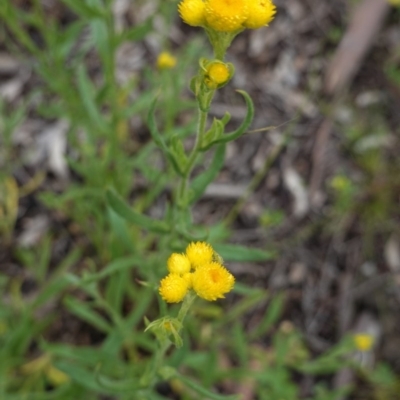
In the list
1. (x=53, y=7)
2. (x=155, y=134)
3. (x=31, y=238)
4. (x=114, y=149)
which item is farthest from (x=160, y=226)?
(x=53, y=7)

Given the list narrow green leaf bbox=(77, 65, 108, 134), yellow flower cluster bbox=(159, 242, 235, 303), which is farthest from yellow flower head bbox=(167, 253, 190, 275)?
narrow green leaf bbox=(77, 65, 108, 134)

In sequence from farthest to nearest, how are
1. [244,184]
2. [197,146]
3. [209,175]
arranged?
[244,184]
[209,175]
[197,146]

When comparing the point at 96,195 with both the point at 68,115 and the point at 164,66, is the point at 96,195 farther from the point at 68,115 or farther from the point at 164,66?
the point at 164,66

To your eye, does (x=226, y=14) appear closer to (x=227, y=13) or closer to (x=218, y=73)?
(x=227, y=13)

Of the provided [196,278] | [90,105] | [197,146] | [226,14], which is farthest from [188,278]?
[90,105]

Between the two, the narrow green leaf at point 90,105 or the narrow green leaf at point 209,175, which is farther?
the narrow green leaf at point 90,105

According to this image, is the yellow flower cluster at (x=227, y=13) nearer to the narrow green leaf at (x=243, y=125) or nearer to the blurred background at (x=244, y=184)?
the narrow green leaf at (x=243, y=125)

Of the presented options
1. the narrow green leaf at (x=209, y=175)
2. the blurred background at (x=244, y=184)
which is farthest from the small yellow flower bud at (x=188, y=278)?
the blurred background at (x=244, y=184)
